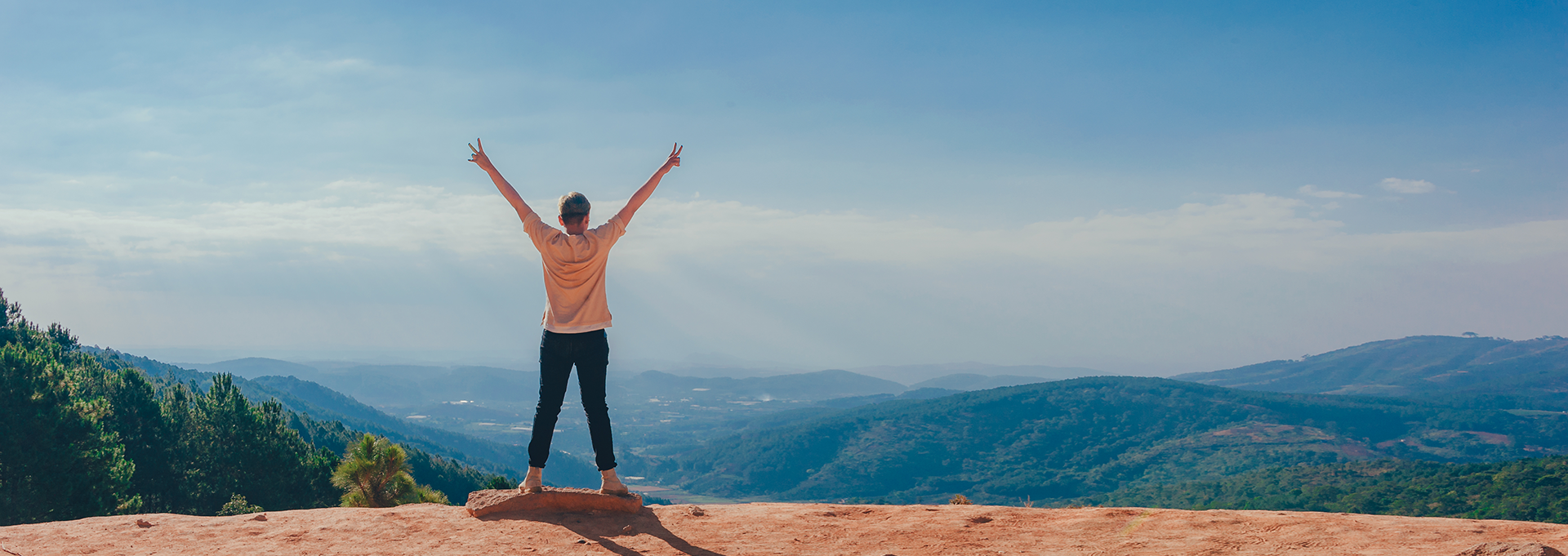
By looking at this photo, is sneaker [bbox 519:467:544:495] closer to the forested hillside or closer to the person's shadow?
the person's shadow

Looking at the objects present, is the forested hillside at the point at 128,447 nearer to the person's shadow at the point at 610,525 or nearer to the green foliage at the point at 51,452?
the green foliage at the point at 51,452

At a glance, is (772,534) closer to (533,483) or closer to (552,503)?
(552,503)

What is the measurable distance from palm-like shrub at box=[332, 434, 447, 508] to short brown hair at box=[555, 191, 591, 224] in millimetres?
15625

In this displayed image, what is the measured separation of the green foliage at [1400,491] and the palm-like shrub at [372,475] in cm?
6170

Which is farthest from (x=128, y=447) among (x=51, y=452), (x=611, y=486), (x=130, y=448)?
(x=611, y=486)

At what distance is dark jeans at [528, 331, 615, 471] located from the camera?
Answer: 7.34m

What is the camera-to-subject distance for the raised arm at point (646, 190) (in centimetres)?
746

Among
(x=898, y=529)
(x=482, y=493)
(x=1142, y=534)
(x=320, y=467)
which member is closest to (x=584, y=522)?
(x=482, y=493)

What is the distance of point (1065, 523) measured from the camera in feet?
25.4

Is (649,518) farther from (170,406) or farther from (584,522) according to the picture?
(170,406)

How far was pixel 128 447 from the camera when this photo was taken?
3866cm

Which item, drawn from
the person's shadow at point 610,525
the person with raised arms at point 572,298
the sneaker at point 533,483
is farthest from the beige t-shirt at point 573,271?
the person's shadow at point 610,525

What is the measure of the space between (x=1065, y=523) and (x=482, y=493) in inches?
235

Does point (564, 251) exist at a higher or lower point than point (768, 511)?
higher
